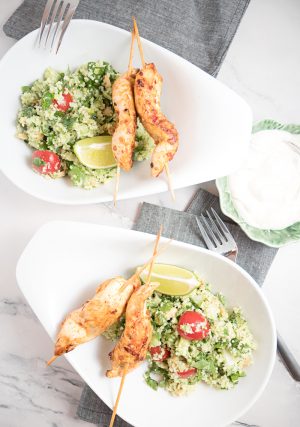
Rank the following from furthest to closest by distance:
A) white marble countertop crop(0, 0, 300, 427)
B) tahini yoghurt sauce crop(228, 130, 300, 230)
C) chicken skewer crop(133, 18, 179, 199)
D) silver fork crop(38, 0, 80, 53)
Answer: white marble countertop crop(0, 0, 300, 427) < tahini yoghurt sauce crop(228, 130, 300, 230) < silver fork crop(38, 0, 80, 53) < chicken skewer crop(133, 18, 179, 199)

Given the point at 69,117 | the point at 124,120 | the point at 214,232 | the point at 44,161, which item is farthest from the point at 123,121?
the point at 214,232

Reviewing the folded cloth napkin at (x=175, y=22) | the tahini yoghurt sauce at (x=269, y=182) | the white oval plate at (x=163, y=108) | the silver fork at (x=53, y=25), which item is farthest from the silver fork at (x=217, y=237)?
the silver fork at (x=53, y=25)

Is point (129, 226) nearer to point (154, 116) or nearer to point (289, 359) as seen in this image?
point (154, 116)

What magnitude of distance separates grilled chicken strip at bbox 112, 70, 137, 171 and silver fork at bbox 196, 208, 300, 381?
0.46 metres

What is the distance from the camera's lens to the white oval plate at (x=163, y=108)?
189 centimetres

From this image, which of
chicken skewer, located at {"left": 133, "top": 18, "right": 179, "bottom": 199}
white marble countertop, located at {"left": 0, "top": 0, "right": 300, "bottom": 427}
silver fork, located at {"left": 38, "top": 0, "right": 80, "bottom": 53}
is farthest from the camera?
white marble countertop, located at {"left": 0, "top": 0, "right": 300, "bottom": 427}

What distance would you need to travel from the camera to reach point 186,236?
216 centimetres

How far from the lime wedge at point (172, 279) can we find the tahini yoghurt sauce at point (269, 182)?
1.17 feet

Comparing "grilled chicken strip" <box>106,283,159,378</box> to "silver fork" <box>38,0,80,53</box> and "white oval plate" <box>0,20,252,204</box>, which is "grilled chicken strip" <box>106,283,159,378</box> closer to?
"white oval plate" <box>0,20,252,204</box>

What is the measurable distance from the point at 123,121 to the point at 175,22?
0.58m

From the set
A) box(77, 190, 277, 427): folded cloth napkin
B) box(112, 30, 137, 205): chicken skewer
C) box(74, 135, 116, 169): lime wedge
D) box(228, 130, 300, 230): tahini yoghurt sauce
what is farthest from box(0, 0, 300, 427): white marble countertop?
box(112, 30, 137, 205): chicken skewer

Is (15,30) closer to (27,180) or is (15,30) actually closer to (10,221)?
(27,180)

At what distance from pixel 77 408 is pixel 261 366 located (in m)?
0.86

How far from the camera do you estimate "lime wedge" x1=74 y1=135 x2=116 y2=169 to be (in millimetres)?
1982
